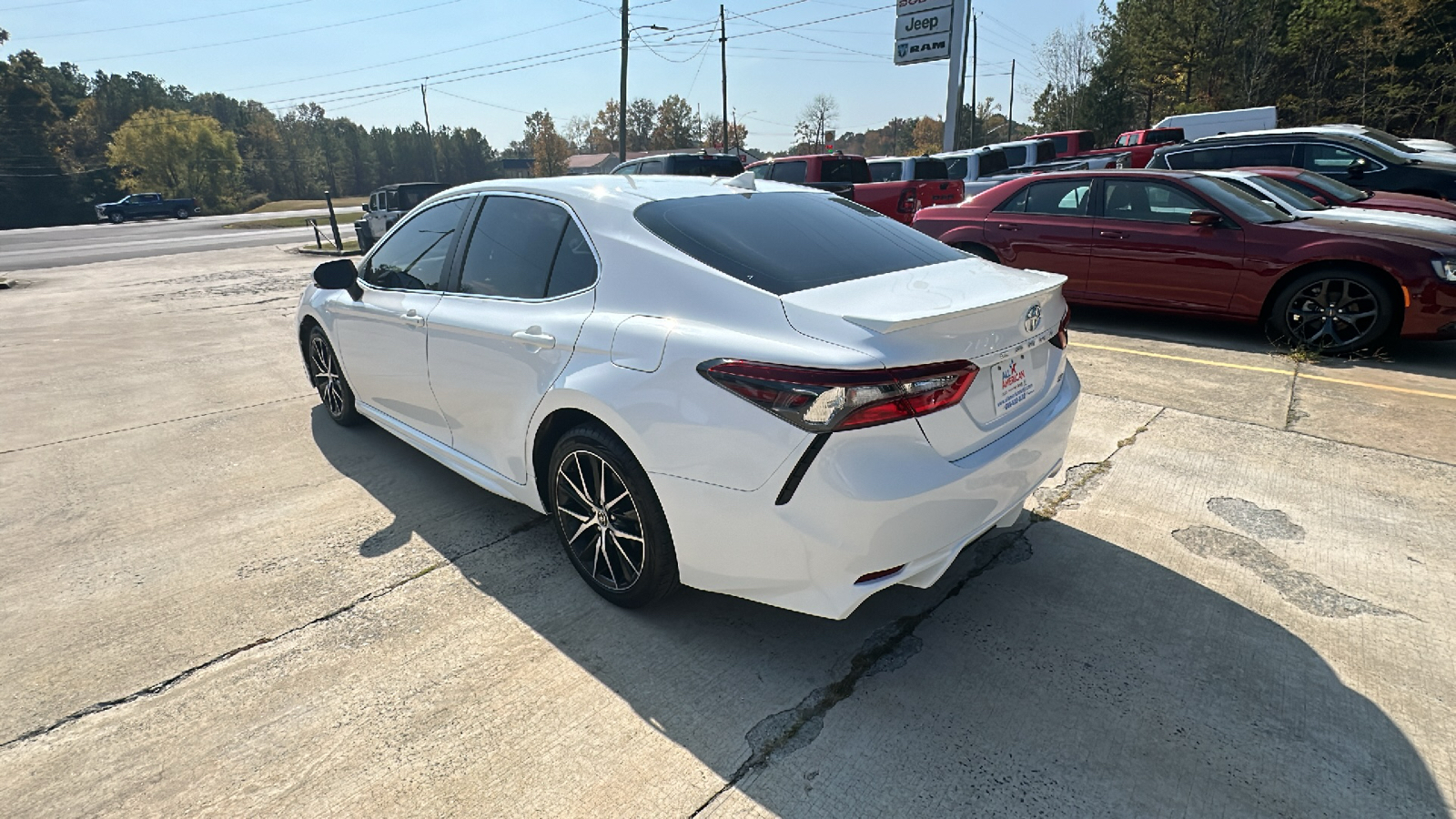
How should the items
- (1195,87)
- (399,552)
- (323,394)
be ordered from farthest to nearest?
(1195,87) → (323,394) → (399,552)

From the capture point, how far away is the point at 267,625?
9.29 ft

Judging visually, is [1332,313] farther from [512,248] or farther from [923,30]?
[923,30]

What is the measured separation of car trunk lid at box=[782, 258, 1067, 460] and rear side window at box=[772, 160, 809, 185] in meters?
10.9

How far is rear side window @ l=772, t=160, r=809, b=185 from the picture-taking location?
1329 centimetres

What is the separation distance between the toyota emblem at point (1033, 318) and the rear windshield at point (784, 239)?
0.46 meters

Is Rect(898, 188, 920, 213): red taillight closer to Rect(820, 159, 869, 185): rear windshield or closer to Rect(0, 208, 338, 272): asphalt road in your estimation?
Rect(820, 159, 869, 185): rear windshield

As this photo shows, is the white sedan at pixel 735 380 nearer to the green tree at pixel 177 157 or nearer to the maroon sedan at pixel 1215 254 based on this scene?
the maroon sedan at pixel 1215 254

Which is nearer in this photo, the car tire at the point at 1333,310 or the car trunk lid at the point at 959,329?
the car trunk lid at the point at 959,329

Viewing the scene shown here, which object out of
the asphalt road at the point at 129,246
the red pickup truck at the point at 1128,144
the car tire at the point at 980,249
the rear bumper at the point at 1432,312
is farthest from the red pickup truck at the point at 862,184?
the asphalt road at the point at 129,246

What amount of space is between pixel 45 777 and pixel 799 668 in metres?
2.25

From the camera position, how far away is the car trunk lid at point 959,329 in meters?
2.11

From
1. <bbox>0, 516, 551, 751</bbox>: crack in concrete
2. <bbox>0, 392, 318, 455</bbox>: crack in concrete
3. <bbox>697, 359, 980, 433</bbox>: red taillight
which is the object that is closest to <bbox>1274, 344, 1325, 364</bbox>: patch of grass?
<bbox>697, 359, 980, 433</bbox>: red taillight

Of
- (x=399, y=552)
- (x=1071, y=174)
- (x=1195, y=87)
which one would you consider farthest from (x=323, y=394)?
(x=1195, y=87)

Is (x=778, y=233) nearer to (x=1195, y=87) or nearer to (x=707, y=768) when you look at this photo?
(x=707, y=768)
